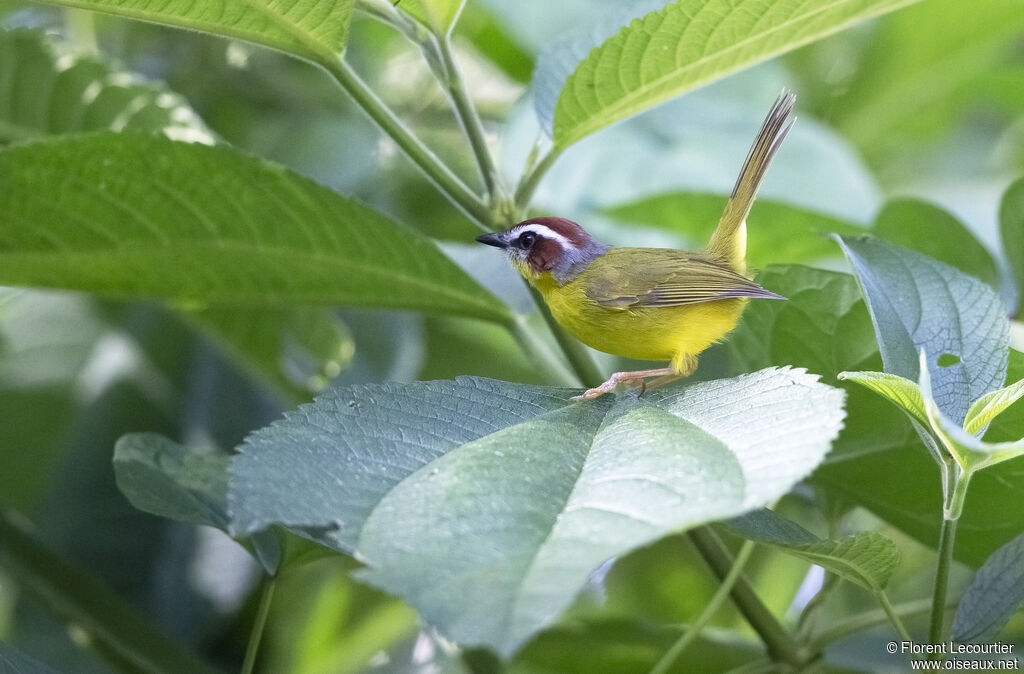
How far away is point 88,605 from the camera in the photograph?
5.52 ft

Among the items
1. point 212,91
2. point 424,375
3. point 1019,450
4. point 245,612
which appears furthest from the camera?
point 212,91

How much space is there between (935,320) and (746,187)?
877 mm

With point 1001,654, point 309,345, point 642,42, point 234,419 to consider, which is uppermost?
point 642,42

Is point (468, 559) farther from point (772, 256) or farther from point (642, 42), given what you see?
point (772, 256)

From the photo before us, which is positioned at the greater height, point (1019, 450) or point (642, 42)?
point (642, 42)

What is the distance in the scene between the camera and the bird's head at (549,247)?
76.6 inches

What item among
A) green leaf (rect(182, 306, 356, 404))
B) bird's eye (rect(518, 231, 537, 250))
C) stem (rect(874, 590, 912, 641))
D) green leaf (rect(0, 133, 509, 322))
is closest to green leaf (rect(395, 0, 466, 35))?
green leaf (rect(0, 133, 509, 322))

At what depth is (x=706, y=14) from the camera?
1.38 m

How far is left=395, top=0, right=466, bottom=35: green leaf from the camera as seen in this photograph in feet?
4.93

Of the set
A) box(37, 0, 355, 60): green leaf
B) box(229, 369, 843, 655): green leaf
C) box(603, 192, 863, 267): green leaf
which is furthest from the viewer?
box(603, 192, 863, 267): green leaf

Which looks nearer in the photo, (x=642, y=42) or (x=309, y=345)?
(x=642, y=42)

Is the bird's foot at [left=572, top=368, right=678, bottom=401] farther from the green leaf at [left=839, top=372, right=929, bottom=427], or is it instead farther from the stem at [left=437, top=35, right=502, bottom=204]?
the green leaf at [left=839, top=372, right=929, bottom=427]

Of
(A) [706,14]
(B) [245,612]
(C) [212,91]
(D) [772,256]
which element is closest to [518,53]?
(C) [212,91]

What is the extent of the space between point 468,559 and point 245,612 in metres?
1.45
